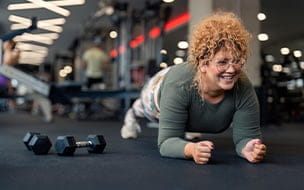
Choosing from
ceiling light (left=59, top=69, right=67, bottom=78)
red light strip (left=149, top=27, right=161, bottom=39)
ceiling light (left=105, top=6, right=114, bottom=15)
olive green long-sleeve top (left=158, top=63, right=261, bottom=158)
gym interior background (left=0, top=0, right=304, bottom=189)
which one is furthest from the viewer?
ceiling light (left=59, top=69, right=67, bottom=78)

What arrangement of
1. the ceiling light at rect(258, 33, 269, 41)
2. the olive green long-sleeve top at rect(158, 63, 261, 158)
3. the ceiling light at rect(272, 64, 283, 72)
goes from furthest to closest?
1. the ceiling light at rect(272, 64, 283, 72)
2. the ceiling light at rect(258, 33, 269, 41)
3. the olive green long-sleeve top at rect(158, 63, 261, 158)

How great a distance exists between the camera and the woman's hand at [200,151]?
1.40 m

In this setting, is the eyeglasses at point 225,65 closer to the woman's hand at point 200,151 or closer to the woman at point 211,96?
the woman at point 211,96

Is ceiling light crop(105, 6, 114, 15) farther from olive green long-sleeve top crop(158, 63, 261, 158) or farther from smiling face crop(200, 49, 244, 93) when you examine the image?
smiling face crop(200, 49, 244, 93)

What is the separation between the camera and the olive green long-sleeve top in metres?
1.53

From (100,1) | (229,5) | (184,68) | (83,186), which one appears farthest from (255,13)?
(100,1)

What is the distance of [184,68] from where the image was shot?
5.37 ft

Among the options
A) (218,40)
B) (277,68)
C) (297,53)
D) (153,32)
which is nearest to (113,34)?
(153,32)

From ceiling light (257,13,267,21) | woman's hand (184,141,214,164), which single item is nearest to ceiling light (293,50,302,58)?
ceiling light (257,13,267,21)

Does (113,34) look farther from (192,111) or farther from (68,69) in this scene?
(192,111)

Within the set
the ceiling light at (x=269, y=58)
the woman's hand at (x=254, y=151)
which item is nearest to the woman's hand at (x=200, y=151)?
the woman's hand at (x=254, y=151)

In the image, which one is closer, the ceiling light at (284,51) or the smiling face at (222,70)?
the smiling face at (222,70)

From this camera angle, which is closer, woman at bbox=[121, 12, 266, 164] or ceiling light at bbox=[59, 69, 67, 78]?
woman at bbox=[121, 12, 266, 164]

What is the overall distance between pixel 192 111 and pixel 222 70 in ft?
0.75
